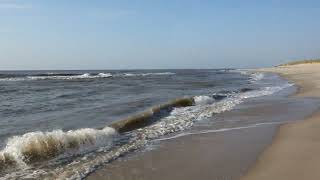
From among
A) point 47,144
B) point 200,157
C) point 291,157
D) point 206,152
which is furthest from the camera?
point 47,144

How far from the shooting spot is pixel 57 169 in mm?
7414

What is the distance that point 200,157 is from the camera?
311 inches

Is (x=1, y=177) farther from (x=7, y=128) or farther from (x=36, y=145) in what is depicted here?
(x=7, y=128)

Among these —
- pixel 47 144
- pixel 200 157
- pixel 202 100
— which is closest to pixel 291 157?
pixel 200 157

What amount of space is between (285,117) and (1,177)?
905cm

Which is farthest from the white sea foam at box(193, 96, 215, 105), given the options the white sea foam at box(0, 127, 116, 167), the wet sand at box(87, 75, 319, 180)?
the white sea foam at box(0, 127, 116, 167)

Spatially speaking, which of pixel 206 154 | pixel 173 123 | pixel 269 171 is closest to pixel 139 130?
pixel 173 123

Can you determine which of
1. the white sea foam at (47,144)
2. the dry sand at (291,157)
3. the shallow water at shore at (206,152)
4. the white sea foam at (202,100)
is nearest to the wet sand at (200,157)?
the shallow water at shore at (206,152)

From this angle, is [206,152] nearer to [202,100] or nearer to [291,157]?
[291,157]

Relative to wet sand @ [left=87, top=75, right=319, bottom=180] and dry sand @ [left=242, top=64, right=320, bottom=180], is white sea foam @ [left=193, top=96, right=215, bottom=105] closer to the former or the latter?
wet sand @ [left=87, top=75, right=319, bottom=180]

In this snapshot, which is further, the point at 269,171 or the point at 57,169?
the point at 57,169

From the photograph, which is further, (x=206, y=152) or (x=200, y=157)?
(x=206, y=152)

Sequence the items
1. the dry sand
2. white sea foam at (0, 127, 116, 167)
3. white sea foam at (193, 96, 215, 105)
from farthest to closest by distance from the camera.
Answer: white sea foam at (193, 96, 215, 105)
white sea foam at (0, 127, 116, 167)
the dry sand

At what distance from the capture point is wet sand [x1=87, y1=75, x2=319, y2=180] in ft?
22.1
